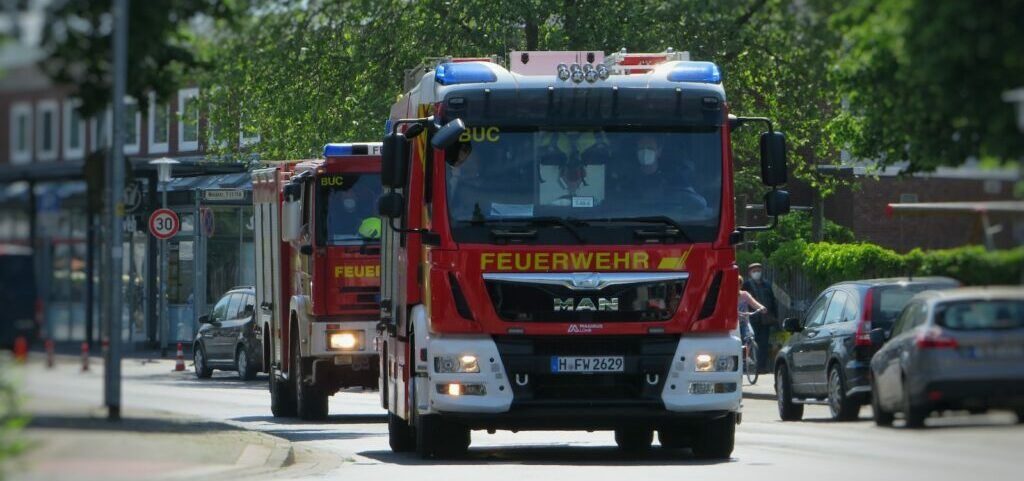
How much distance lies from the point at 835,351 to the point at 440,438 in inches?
231

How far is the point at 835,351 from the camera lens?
2214 centimetres

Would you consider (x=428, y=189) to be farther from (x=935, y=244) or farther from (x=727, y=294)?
(x=935, y=244)

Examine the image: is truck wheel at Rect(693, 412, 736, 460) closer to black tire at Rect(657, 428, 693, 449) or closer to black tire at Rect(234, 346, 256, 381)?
black tire at Rect(657, 428, 693, 449)

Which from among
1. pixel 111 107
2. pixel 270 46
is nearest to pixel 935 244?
pixel 111 107

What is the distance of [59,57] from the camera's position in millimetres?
11539

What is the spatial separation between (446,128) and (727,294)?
259 centimetres

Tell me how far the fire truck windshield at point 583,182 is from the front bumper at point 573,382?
2.75 ft

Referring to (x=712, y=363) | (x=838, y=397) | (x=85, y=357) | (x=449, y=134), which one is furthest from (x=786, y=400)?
(x=85, y=357)

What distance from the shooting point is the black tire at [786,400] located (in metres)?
24.3

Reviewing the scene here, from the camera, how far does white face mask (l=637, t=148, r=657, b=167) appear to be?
16906 mm

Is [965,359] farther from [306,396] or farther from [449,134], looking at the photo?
[306,396]

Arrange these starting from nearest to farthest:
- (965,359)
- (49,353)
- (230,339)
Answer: (965,359), (49,353), (230,339)

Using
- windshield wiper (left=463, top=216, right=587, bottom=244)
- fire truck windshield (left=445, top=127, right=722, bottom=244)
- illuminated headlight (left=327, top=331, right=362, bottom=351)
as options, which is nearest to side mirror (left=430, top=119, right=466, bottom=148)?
fire truck windshield (left=445, top=127, right=722, bottom=244)

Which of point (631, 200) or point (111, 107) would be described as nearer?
point (111, 107)
